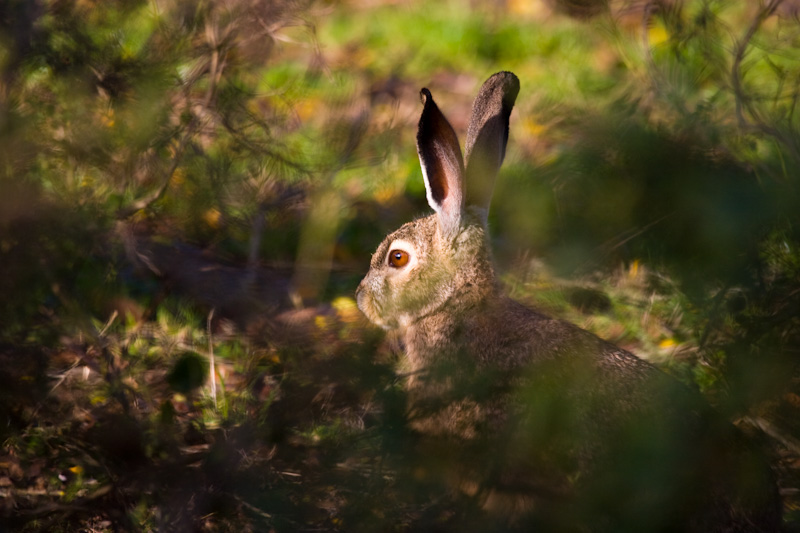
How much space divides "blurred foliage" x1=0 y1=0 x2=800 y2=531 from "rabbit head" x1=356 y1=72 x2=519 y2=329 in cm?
20

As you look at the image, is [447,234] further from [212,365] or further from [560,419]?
[560,419]

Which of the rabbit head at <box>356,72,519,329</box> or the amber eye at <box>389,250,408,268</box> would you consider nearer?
the rabbit head at <box>356,72,519,329</box>

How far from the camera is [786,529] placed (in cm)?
257

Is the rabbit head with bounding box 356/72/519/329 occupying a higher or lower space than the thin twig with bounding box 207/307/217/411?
higher

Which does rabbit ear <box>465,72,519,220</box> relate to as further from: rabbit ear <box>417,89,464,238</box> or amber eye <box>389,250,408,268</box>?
amber eye <box>389,250,408,268</box>

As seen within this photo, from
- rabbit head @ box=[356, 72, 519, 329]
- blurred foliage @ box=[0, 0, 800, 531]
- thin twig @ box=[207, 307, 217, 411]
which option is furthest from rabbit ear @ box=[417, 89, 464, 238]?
thin twig @ box=[207, 307, 217, 411]

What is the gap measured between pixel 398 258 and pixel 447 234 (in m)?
0.31

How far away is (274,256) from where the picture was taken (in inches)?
165

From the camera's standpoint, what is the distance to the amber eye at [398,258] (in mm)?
3564

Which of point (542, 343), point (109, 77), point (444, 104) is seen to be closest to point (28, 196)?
point (109, 77)

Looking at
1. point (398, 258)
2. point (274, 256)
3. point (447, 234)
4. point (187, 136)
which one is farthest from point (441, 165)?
point (274, 256)

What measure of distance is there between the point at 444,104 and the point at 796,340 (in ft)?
13.3

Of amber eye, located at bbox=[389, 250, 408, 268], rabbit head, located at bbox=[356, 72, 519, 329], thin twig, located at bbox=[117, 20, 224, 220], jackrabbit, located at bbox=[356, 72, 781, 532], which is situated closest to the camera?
jackrabbit, located at bbox=[356, 72, 781, 532]

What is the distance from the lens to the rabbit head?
10.3ft
